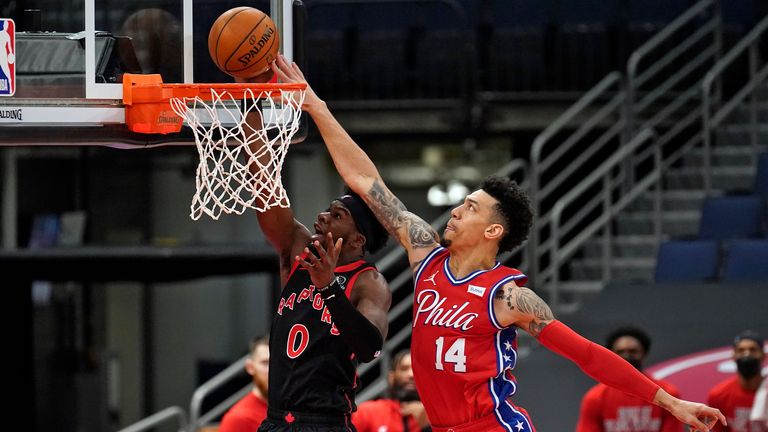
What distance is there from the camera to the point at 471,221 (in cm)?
558

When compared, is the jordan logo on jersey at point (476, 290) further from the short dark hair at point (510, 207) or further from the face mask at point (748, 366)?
the face mask at point (748, 366)

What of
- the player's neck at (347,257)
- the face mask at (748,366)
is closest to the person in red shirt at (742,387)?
the face mask at (748,366)

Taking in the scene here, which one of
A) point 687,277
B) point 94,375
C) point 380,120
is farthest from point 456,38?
point 94,375

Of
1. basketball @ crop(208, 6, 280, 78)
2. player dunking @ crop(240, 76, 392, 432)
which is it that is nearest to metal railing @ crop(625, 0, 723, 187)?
basketball @ crop(208, 6, 280, 78)

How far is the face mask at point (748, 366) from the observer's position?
8633mm

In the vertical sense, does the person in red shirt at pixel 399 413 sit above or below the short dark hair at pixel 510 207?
below

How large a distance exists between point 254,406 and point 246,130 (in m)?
2.43

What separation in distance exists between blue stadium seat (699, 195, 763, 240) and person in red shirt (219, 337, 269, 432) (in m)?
4.59

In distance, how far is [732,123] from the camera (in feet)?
42.0

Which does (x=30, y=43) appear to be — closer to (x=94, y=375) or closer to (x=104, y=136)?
(x=104, y=136)

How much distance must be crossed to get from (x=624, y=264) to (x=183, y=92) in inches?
252

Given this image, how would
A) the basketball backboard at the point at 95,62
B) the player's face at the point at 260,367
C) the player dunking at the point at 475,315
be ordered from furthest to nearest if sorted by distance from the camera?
the player's face at the point at 260,367, the basketball backboard at the point at 95,62, the player dunking at the point at 475,315

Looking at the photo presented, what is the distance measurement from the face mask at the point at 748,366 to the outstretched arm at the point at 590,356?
138 inches

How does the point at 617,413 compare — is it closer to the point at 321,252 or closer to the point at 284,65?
the point at 284,65
